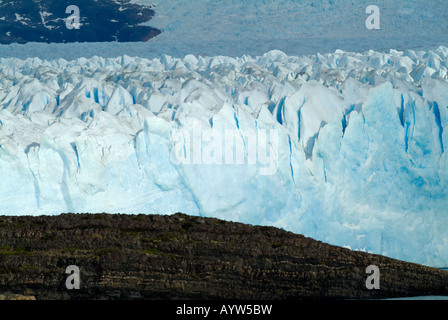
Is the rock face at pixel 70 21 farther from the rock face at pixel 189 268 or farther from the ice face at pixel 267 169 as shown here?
the rock face at pixel 189 268

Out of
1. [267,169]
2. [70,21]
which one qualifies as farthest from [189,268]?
[70,21]

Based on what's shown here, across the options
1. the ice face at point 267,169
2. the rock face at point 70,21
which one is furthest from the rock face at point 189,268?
the rock face at point 70,21

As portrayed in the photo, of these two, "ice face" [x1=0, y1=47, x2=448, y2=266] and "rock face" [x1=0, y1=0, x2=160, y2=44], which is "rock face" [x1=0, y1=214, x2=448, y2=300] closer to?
"ice face" [x1=0, y1=47, x2=448, y2=266]

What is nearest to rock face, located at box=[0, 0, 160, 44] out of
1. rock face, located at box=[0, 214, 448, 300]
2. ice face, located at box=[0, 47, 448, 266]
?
ice face, located at box=[0, 47, 448, 266]
